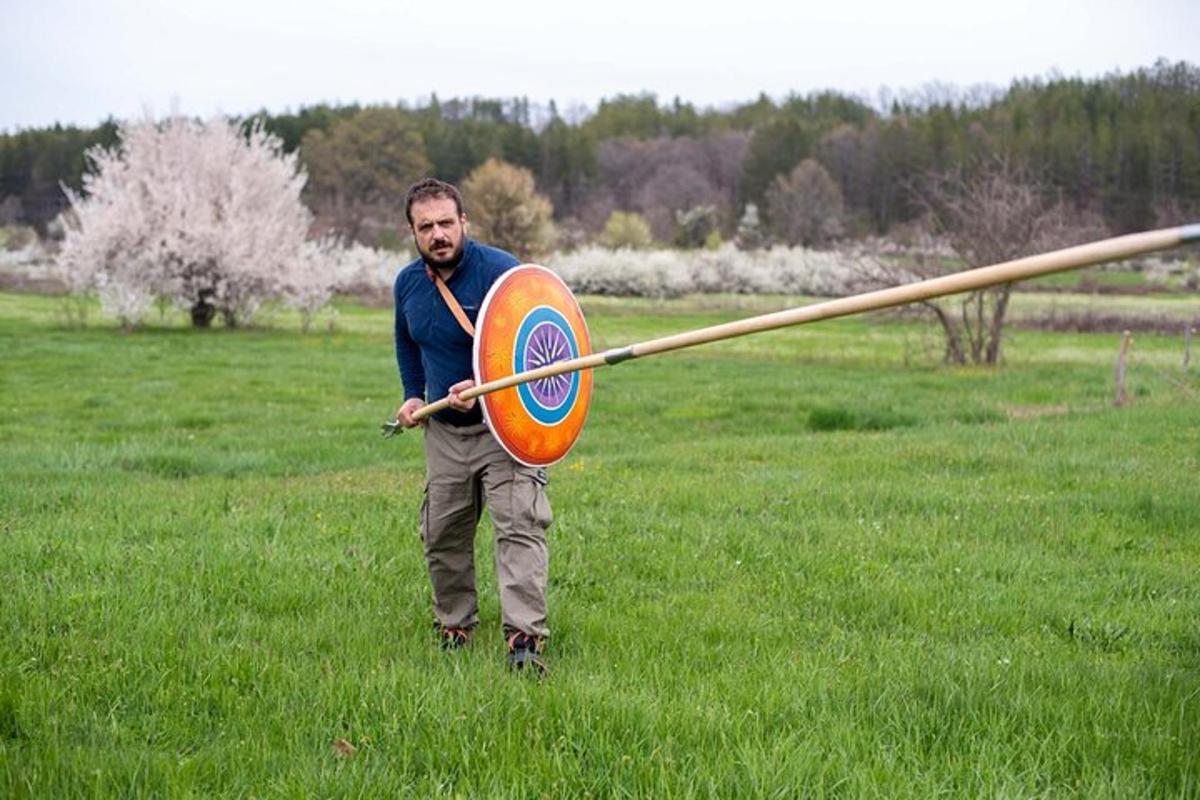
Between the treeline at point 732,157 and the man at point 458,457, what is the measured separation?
76996mm

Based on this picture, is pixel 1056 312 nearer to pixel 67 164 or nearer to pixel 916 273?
pixel 916 273

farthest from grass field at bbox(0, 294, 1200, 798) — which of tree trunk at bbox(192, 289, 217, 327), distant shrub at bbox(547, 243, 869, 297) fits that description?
distant shrub at bbox(547, 243, 869, 297)

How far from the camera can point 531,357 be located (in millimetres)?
5559

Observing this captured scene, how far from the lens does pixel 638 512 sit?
895 centimetres

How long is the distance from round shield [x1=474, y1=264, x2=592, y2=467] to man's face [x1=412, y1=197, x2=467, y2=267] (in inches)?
11.6

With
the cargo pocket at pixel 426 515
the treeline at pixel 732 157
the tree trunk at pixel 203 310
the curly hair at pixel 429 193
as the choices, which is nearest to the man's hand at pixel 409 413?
the cargo pocket at pixel 426 515

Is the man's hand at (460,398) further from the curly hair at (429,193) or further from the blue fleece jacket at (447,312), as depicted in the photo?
the curly hair at (429,193)

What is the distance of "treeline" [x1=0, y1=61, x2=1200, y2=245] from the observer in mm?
84062

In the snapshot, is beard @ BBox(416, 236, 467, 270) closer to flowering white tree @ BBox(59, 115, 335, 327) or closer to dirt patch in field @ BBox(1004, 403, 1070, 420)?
dirt patch in field @ BBox(1004, 403, 1070, 420)

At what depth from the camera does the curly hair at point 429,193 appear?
5492 millimetres

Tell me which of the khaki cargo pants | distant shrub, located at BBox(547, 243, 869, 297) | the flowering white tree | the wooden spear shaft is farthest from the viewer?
distant shrub, located at BBox(547, 243, 869, 297)

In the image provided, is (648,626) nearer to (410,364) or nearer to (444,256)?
(410,364)

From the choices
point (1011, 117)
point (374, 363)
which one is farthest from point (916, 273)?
point (1011, 117)

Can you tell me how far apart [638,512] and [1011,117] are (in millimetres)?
103943
